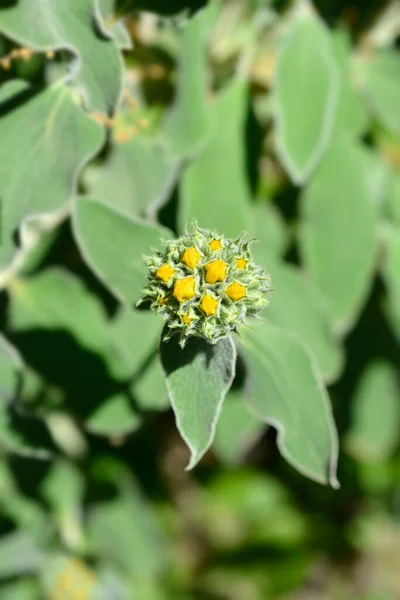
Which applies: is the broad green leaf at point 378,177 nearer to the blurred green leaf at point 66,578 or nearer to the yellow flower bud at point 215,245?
the yellow flower bud at point 215,245

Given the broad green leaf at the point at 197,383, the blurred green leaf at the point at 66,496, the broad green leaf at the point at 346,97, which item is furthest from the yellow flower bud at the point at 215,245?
the blurred green leaf at the point at 66,496

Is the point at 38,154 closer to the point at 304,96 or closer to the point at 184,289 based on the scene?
the point at 184,289

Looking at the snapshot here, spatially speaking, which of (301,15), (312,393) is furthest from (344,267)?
(312,393)

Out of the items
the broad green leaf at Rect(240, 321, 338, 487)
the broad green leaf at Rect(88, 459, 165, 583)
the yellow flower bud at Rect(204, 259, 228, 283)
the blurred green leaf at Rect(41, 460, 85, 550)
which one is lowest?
the broad green leaf at Rect(88, 459, 165, 583)

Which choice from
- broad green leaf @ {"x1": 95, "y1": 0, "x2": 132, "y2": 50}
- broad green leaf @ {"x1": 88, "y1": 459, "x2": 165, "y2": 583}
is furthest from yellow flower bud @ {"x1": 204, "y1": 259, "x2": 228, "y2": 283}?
broad green leaf @ {"x1": 88, "y1": 459, "x2": 165, "y2": 583}

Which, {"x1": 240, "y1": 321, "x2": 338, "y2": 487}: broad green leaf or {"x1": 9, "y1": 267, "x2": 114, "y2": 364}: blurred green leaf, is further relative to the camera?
{"x1": 9, "y1": 267, "x2": 114, "y2": 364}: blurred green leaf

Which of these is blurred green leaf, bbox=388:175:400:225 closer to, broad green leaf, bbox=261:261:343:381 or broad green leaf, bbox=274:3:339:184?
broad green leaf, bbox=261:261:343:381

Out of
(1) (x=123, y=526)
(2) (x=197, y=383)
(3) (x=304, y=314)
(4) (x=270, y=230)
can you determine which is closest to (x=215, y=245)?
(2) (x=197, y=383)

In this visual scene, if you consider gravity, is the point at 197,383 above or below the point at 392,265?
above
